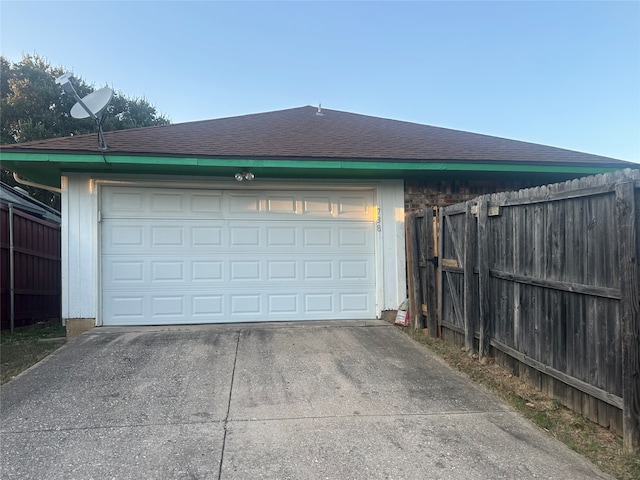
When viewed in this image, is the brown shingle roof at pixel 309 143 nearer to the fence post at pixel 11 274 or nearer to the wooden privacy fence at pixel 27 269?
the fence post at pixel 11 274

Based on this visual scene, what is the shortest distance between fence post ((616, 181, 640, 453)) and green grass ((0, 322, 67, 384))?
6.11m

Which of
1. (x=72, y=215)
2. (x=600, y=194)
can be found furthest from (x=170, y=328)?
(x=600, y=194)

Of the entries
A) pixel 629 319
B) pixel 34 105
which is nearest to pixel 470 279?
pixel 629 319

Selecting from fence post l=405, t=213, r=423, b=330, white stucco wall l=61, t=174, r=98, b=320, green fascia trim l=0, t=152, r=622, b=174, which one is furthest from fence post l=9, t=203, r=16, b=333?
fence post l=405, t=213, r=423, b=330

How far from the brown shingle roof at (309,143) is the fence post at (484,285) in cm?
234

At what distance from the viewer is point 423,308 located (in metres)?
6.66

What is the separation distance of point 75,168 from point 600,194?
23.8 ft

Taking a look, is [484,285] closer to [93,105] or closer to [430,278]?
[430,278]

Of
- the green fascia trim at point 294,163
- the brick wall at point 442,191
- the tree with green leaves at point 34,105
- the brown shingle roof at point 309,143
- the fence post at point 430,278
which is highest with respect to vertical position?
the tree with green leaves at point 34,105

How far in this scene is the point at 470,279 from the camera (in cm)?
516

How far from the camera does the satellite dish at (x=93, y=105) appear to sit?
6.44 metres

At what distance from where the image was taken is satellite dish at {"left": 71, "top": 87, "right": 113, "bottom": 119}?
21.1 ft

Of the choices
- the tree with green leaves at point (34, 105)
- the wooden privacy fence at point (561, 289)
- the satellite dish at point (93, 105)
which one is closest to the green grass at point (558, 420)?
the wooden privacy fence at point (561, 289)

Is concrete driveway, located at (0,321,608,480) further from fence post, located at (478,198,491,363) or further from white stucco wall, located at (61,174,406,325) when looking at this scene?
white stucco wall, located at (61,174,406,325)
